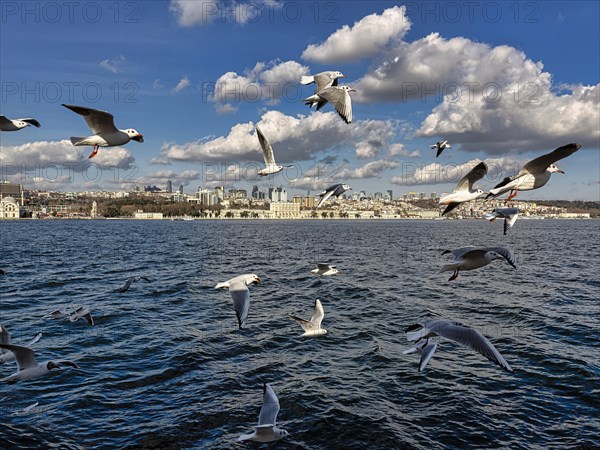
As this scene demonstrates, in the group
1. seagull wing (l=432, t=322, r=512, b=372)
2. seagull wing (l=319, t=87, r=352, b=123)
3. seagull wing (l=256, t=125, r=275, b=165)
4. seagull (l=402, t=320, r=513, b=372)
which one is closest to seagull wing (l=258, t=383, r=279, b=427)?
seagull (l=402, t=320, r=513, b=372)

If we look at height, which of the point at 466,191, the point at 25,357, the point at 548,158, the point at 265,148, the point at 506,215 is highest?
the point at 265,148

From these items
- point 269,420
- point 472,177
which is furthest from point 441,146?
point 269,420

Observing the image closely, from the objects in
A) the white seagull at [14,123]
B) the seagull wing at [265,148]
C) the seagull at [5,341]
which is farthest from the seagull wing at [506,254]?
the seagull at [5,341]

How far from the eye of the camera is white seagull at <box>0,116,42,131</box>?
286 inches

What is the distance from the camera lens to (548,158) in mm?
6523

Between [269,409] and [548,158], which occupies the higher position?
[548,158]

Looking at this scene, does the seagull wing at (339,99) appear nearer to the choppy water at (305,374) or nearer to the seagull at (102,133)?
the seagull at (102,133)

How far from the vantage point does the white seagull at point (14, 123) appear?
727cm

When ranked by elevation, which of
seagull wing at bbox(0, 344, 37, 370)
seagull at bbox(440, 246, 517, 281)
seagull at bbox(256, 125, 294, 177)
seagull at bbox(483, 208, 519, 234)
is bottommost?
seagull wing at bbox(0, 344, 37, 370)

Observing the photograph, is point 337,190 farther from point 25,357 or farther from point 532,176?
point 25,357

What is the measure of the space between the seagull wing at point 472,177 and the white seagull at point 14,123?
735cm

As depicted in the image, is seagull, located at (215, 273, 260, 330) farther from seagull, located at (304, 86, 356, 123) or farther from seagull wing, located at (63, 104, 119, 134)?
seagull, located at (304, 86, 356, 123)

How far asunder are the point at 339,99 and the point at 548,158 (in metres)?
3.52

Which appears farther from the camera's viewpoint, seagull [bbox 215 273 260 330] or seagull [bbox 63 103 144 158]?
seagull [bbox 215 273 260 330]
